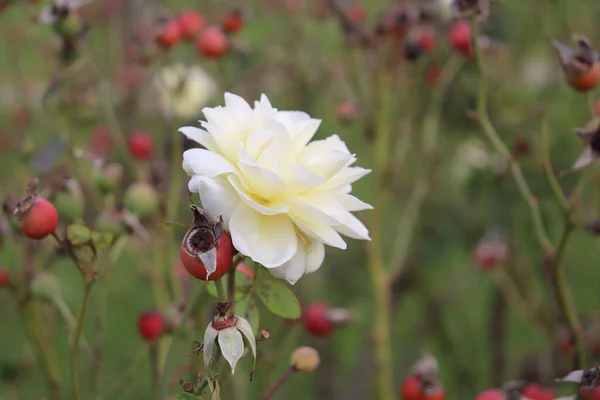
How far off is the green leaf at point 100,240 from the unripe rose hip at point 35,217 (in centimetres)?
6

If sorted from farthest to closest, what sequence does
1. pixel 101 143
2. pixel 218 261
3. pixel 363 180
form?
pixel 363 180
pixel 101 143
pixel 218 261

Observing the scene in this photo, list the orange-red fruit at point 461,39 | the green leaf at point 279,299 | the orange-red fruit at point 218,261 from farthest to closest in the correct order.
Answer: the orange-red fruit at point 461,39
the green leaf at point 279,299
the orange-red fruit at point 218,261

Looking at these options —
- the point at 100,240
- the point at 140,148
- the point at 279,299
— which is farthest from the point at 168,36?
the point at 279,299

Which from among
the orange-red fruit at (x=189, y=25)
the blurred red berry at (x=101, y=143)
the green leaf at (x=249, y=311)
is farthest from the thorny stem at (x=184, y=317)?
the blurred red berry at (x=101, y=143)

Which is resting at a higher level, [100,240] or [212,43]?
[212,43]

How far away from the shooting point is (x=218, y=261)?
534 millimetres

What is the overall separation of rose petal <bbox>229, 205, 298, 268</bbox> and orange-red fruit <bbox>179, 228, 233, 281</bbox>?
0.05 feet

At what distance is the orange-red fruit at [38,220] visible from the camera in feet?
2.02

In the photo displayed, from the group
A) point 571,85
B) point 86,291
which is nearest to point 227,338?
point 86,291

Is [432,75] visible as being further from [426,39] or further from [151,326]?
[151,326]

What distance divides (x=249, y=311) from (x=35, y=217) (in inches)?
8.3

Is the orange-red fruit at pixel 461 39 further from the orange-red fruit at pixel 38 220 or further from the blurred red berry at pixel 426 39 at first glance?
the orange-red fruit at pixel 38 220

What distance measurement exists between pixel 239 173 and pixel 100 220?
0.90 ft

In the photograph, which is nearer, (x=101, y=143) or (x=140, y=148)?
(x=140, y=148)
